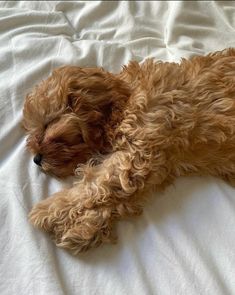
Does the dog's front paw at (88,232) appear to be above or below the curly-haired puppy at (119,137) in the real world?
below

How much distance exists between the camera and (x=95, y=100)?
4.47ft

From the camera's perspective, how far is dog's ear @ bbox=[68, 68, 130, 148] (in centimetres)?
134

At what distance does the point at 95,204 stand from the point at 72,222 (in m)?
0.08

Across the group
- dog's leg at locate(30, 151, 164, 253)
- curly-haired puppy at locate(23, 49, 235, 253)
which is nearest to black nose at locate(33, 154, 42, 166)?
curly-haired puppy at locate(23, 49, 235, 253)

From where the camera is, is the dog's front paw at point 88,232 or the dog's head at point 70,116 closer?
the dog's front paw at point 88,232

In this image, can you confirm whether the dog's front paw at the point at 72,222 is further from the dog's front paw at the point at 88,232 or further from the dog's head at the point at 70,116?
the dog's head at the point at 70,116

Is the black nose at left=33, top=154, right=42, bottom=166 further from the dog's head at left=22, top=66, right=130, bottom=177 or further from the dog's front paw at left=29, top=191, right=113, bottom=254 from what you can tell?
the dog's front paw at left=29, top=191, right=113, bottom=254

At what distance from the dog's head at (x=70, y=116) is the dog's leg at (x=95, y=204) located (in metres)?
0.08

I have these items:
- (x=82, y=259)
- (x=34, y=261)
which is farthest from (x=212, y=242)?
(x=34, y=261)

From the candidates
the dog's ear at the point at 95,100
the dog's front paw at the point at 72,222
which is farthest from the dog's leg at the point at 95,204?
the dog's ear at the point at 95,100

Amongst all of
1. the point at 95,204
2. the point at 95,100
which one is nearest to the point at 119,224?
the point at 95,204

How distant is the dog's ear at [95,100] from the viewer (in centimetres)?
134

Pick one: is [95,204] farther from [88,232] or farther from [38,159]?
[38,159]

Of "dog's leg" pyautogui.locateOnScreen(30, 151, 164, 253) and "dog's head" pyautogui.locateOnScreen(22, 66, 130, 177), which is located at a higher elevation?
"dog's head" pyautogui.locateOnScreen(22, 66, 130, 177)
